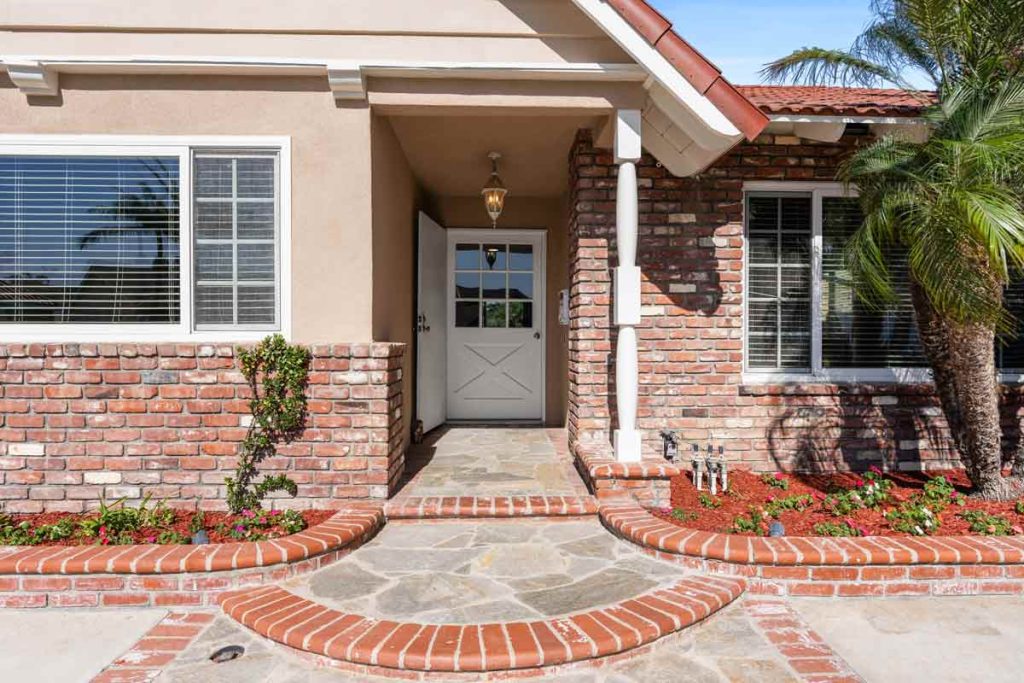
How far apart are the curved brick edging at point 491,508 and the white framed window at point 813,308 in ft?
6.77

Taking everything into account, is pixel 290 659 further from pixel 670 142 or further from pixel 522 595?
pixel 670 142

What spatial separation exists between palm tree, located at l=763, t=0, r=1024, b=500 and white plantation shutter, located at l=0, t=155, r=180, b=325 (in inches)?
180

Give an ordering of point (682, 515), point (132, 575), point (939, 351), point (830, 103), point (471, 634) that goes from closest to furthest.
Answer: point (471, 634) < point (132, 575) < point (682, 515) < point (939, 351) < point (830, 103)

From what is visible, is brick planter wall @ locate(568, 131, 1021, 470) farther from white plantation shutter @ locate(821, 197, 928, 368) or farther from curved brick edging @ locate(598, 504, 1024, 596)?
curved brick edging @ locate(598, 504, 1024, 596)

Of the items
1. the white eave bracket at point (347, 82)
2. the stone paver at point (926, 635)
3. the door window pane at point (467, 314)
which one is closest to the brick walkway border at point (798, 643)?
the stone paver at point (926, 635)

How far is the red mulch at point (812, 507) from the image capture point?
143 inches

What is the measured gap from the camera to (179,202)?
3.99 metres

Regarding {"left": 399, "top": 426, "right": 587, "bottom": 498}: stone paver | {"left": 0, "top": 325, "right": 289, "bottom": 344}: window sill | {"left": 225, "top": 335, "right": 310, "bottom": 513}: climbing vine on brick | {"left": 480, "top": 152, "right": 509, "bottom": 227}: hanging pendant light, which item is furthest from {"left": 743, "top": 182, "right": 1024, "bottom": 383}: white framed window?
{"left": 0, "top": 325, "right": 289, "bottom": 344}: window sill

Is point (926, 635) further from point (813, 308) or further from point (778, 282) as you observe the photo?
point (778, 282)

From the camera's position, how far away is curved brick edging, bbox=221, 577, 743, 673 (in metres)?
2.44

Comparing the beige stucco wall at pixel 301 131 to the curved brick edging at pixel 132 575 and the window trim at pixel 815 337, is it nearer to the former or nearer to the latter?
the curved brick edging at pixel 132 575

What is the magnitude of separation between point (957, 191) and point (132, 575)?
492 centimetres

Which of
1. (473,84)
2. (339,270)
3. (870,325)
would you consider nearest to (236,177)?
(339,270)

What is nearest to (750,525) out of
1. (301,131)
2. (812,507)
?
(812,507)
